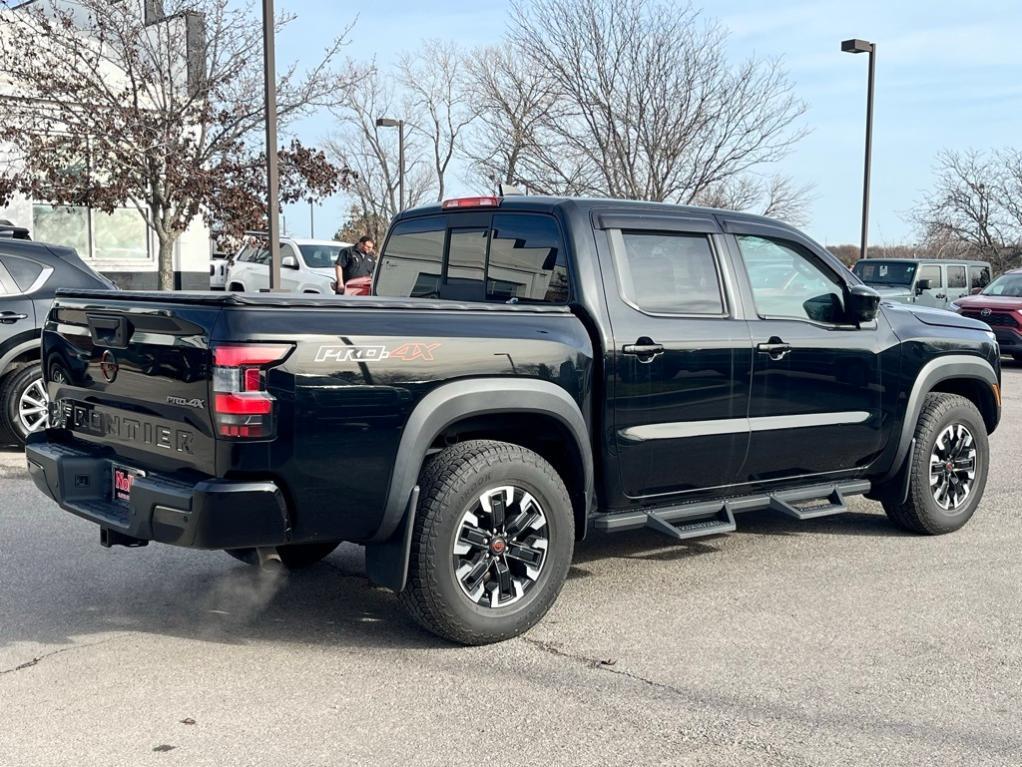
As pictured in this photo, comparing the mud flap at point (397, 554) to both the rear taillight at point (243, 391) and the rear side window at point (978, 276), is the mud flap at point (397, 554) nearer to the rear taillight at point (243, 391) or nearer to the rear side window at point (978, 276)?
the rear taillight at point (243, 391)

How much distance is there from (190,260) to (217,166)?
619 cm

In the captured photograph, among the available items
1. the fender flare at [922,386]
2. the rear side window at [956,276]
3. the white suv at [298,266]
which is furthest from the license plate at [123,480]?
the rear side window at [956,276]

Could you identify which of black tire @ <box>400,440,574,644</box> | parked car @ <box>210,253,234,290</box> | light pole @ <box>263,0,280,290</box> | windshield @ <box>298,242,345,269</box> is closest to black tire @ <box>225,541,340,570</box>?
black tire @ <box>400,440,574,644</box>

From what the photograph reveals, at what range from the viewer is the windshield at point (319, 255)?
77.0 feet

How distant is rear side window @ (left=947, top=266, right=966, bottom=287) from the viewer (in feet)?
74.2

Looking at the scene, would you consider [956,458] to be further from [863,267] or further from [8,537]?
[863,267]

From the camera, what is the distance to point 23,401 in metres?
9.10

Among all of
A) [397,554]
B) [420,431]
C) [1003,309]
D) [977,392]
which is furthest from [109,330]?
[1003,309]

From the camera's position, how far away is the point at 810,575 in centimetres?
586

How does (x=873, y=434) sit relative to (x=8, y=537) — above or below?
above

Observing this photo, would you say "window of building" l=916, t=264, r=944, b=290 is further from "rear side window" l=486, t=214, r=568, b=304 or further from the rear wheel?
"rear side window" l=486, t=214, r=568, b=304

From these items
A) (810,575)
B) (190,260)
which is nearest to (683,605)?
(810,575)

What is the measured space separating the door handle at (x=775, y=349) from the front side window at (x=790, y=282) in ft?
0.53

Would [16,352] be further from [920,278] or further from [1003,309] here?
[920,278]
